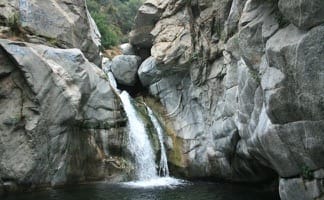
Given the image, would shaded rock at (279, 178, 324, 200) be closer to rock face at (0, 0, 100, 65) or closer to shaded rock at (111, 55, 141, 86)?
rock face at (0, 0, 100, 65)

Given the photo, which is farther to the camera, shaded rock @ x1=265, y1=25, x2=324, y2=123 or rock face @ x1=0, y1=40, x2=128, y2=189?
rock face @ x1=0, y1=40, x2=128, y2=189

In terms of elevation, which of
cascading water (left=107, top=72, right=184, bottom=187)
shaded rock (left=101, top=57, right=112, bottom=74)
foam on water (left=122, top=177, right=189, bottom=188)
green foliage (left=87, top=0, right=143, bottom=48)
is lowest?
foam on water (left=122, top=177, right=189, bottom=188)

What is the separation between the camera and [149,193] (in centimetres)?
2100

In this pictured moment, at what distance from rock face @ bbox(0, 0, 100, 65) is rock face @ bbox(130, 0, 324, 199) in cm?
474

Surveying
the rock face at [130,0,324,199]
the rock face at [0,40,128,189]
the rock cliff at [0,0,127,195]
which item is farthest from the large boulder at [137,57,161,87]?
the rock face at [0,40,128,189]

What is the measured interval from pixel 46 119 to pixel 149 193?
6748 millimetres

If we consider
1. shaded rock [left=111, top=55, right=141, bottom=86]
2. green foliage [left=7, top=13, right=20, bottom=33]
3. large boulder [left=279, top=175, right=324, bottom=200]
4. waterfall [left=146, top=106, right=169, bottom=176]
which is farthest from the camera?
shaded rock [left=111, top=55, right=141, bottom=86]

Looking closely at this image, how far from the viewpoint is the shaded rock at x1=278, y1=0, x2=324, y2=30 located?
11.1 meters

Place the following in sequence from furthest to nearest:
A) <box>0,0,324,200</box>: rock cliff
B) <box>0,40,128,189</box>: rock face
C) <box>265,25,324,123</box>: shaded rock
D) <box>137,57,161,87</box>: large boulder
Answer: <box>137,57,161,87</box>: large boulder
<box>0,40,128,189</box>: rock face
<box>0,0,324,200</box>: rock cliff
<box>265,25,324,123</box>: shaded rock

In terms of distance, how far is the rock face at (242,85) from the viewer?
39.3 feet

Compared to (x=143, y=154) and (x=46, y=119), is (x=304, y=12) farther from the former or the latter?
(x=143, y=154)

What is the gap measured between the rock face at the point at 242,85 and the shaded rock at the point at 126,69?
154cm

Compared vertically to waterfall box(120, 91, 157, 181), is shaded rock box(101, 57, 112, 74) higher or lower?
higher

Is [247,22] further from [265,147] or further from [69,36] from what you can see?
[69,36]
